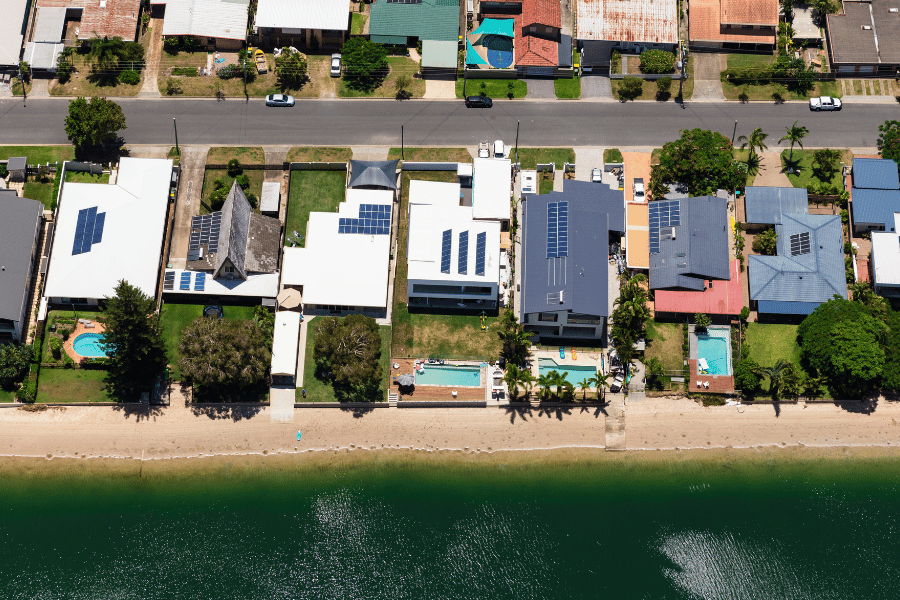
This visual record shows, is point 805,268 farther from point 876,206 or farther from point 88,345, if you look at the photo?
point 88,345

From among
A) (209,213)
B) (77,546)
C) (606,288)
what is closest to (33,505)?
(77,546)

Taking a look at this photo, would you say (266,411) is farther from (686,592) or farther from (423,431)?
(686,592)

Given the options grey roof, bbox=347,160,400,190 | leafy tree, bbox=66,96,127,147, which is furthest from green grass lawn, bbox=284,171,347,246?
leafy tree, bbox=66,96,127,147

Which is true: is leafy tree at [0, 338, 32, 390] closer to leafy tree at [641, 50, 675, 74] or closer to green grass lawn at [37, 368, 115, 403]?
green grass lawn at [37, 368, 115, 403]

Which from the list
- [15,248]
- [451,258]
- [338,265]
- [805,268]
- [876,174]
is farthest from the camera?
[876,174]

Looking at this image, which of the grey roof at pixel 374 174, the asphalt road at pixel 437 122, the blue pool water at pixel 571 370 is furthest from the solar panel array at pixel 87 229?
the blue pool water at pixel 571 370

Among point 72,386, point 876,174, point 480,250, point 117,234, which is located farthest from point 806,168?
point 72,386
